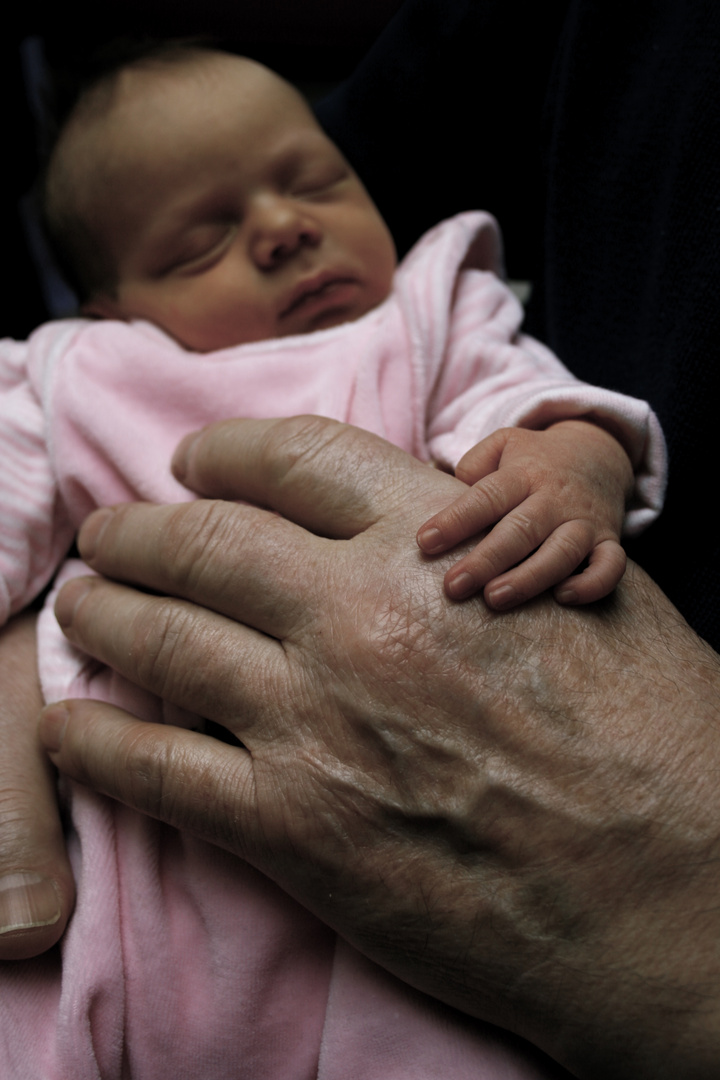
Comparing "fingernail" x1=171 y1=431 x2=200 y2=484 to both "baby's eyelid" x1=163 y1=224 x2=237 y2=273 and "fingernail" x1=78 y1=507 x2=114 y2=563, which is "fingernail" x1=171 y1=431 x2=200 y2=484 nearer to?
"fingernail" x1=78 y1=507 x2=114 y2=563

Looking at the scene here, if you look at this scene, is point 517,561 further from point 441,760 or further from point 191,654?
point 191,654

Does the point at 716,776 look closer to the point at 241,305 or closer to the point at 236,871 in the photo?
the point at 236,871

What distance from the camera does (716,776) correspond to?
0.60 metres

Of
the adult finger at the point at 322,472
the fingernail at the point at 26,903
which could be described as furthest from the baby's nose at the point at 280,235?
the fingernail at the point at 26,903

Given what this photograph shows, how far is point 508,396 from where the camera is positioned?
3.02 ft

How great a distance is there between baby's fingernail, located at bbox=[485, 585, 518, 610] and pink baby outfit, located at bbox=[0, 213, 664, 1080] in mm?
289

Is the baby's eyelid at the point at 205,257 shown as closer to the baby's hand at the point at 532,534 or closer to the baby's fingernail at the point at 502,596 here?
the baby's hand at the point at 532,534

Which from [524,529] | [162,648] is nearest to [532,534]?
[524,529]

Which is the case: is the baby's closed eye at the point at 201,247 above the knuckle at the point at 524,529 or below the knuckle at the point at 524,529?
above

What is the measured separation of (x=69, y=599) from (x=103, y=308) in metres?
0.59

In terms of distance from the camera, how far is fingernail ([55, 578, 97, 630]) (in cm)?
83

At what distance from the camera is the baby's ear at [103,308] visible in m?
1.17

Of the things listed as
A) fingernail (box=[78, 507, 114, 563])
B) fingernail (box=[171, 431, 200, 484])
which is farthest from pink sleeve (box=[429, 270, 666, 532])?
fingernail (box=[78, 507, 114, 563])

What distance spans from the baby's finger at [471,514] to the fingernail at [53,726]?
18.1 inches
